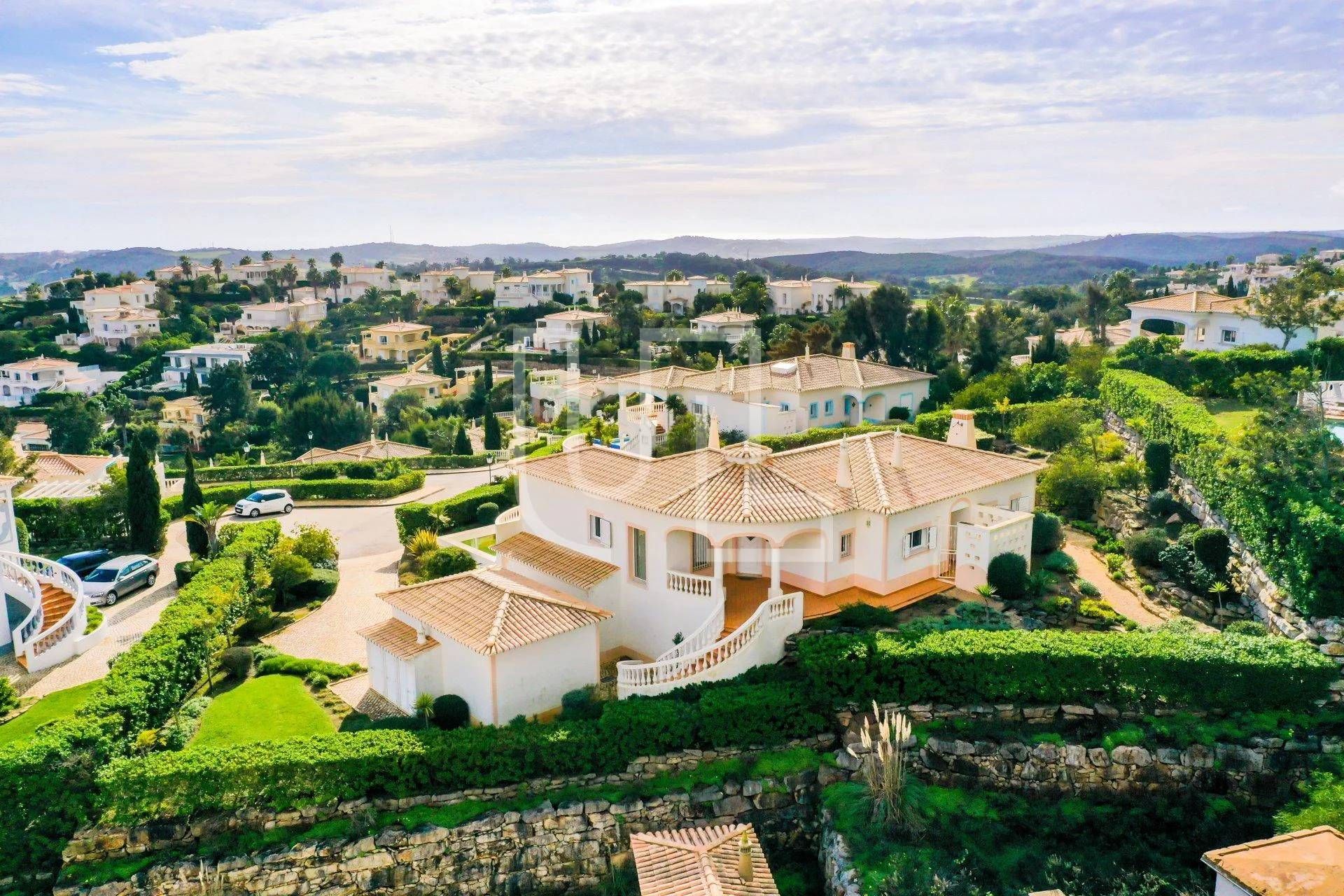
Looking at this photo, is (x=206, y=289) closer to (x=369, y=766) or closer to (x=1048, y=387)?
(x=1048, y=387)

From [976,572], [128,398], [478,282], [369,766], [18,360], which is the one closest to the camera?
[369,766]

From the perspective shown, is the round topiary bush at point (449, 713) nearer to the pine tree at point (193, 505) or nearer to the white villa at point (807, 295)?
the pine tree at point (193, 505)

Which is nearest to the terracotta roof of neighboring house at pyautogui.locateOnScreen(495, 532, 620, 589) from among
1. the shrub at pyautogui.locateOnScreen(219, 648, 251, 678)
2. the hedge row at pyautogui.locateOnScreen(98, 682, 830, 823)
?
the hedge row at pyautogui.locateOnScreen(98, 682, 830, 823)

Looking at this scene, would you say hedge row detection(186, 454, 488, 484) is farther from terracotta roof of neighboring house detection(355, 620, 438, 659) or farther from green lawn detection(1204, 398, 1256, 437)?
green lawn detection(1204, 398, 1256, 437)

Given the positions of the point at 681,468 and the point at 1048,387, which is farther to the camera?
the point at 1048,387

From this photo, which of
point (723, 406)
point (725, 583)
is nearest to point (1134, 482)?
point (725, 583)

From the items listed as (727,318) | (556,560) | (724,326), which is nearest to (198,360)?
(727,318)
